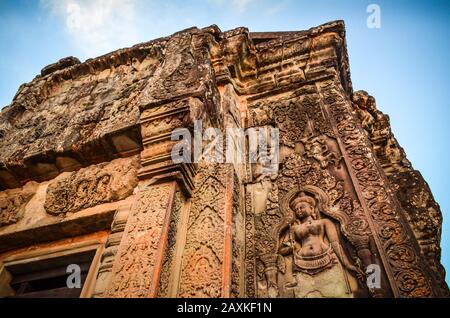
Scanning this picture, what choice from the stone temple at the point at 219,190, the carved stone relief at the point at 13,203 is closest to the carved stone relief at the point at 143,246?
the stone temple at the point at 219,190

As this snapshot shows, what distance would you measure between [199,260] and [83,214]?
4.21 feet

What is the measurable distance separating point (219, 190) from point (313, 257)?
84cm

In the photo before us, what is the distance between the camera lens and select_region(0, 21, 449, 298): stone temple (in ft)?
6.63

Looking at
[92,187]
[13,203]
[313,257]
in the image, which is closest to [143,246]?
[313,257]

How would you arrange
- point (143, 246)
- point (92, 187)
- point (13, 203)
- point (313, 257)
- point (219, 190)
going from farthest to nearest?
→ point (13, 203) < point (92, 187) < point (219, 190) < point (313, 257) < point (143, 246)

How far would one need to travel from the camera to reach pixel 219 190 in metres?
2.44

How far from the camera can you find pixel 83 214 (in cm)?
274

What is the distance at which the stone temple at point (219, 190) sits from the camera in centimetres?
202

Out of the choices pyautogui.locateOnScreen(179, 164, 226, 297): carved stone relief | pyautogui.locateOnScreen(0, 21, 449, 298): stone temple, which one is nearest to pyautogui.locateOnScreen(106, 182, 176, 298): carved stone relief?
pyautogui.locateOnScreen(0, 21, 449, 298): stone temple

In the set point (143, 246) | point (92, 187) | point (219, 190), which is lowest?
point (143, 246)

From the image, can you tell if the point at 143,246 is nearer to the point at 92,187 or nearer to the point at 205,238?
the point at 205,238

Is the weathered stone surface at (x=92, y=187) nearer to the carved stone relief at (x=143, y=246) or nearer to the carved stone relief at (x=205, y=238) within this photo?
the carved stone relief at (x=143, y=246)

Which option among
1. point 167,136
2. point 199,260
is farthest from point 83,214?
point 199,260
